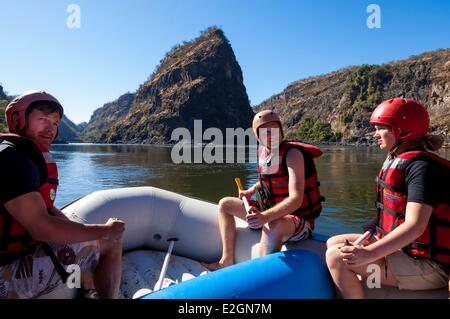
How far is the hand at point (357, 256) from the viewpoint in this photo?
1.82 metres

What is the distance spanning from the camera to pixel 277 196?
2.95 metres

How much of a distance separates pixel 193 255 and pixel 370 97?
110435 millimetres

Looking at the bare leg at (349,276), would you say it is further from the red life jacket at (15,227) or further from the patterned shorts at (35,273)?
the red life jacket at (15,227)

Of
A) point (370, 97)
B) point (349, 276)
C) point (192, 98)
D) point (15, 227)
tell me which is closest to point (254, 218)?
point (349, 276)

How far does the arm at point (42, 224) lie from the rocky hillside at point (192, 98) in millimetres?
85221

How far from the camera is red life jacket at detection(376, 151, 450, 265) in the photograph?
6.18 feet

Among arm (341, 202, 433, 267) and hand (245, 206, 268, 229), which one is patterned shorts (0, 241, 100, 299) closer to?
hand (245, 206, 268, 229)

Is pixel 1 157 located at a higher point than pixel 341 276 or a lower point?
higher

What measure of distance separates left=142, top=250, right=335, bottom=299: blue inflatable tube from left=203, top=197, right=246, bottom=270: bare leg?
0.80 meters

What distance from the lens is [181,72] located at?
101500 millimetres

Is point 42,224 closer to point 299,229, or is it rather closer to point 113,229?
point 113,229

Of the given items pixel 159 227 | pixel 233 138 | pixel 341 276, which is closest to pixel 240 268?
pixel 341 276
